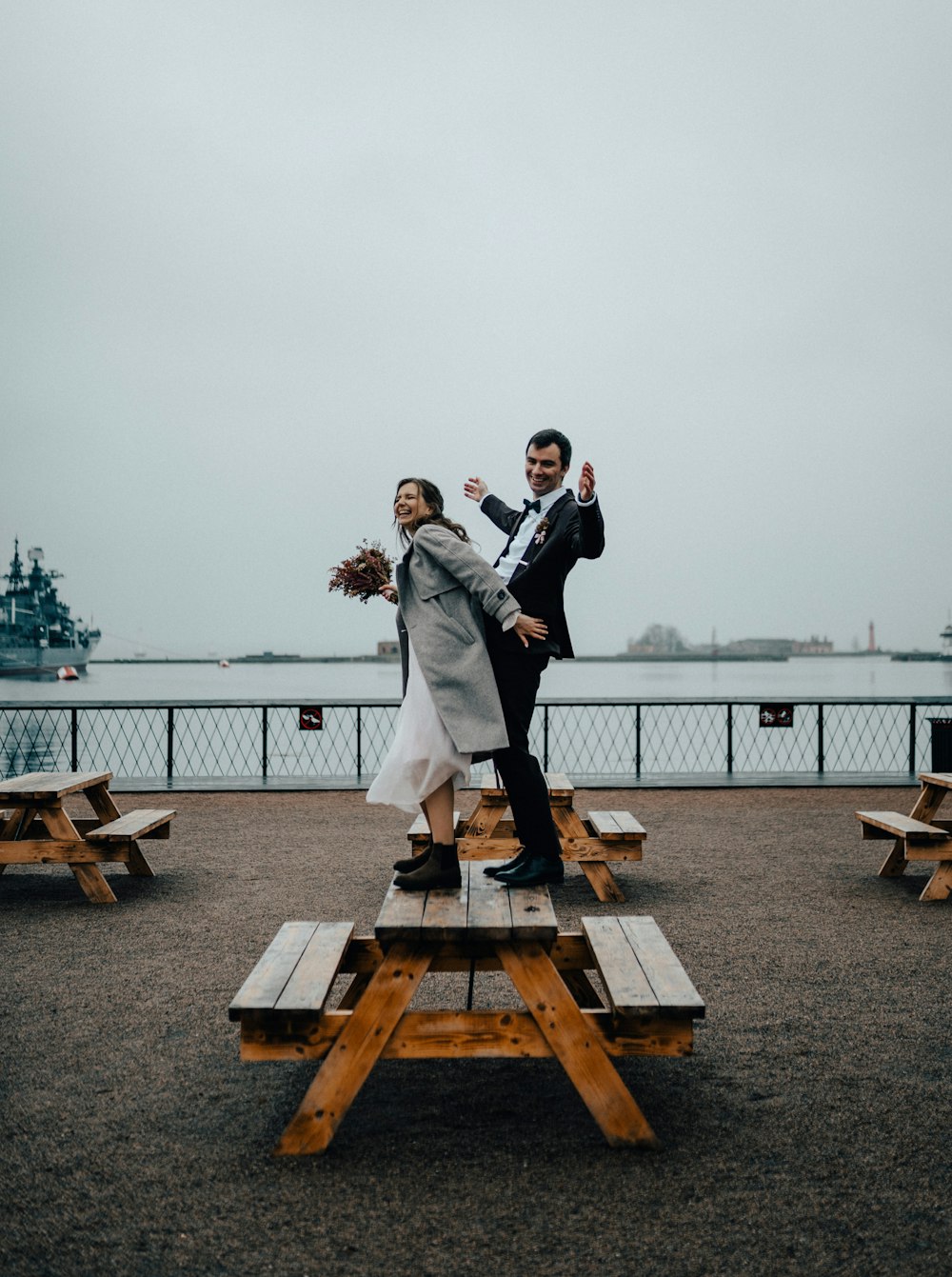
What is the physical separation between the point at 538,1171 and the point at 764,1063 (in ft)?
3.80

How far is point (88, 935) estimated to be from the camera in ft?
18.1

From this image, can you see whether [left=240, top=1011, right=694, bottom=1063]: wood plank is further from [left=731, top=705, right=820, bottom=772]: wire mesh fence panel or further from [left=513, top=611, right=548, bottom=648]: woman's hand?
[left=731, top=705, right=820, bottom=772]: wire mesh fence panel

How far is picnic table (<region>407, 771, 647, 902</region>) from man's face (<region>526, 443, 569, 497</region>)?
8.37ft

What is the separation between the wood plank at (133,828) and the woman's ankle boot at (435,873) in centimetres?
336

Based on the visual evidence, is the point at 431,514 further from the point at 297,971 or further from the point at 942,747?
the point at 942,747

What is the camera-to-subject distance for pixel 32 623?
271ft

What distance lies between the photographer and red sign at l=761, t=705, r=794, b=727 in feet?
41.2

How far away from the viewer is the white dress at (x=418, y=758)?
356 cm

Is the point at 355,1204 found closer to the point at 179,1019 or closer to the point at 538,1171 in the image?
the point at 538,1171

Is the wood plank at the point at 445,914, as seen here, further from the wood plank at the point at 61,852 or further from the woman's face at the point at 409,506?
the wood plank at the point at 61,852

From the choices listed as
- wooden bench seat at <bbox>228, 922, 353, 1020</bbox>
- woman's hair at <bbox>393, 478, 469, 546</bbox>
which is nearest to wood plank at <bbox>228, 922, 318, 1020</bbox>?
wooden bench seat at <bbox>228, 922, 353, 1020</bbox>

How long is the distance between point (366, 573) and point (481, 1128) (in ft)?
6.63

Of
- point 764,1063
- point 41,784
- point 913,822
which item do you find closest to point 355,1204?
point 764,1063

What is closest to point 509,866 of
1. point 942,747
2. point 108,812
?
point 108,812
